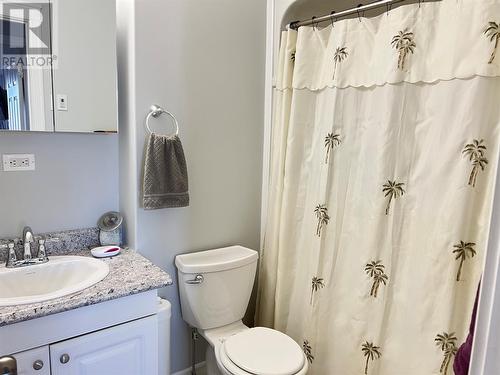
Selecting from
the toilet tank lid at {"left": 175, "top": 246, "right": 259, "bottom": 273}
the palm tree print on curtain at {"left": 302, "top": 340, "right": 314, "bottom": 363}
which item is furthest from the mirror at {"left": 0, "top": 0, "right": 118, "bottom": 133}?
the palm tree print on curtain at {"left": 302, "top": 340, "right": 314, "bottom": 363}

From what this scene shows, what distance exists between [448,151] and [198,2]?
1.34 metres

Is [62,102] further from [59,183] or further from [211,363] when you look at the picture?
[211,363]

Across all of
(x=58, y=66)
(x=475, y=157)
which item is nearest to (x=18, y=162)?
(x=58, y=66)

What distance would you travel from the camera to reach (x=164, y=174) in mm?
1665

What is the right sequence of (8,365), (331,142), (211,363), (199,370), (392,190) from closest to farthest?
(8,365) < (392,190) < (331,142) < (211,363) < (199,370)

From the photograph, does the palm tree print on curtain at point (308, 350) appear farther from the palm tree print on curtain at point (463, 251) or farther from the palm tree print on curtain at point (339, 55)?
the palm tree print on curtain at point (339, 55)

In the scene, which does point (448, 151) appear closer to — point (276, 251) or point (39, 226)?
point (276, 251)

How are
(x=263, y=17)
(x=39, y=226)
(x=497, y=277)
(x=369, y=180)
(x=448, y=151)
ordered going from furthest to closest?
(x=263, y=17), (x=39, y=226), (x=369, y=180), (x=448, y=151), (x=497, y=277)

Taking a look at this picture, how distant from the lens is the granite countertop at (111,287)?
112cm

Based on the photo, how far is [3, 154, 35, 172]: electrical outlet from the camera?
1524 millimetres

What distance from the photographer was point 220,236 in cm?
199

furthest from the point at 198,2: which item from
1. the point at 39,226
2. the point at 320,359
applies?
the point at 320,359

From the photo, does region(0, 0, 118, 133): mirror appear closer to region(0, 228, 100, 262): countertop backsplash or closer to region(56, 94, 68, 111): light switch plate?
region(56, 94, 68, 111): light switch plate

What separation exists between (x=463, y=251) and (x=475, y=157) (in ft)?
1.11
